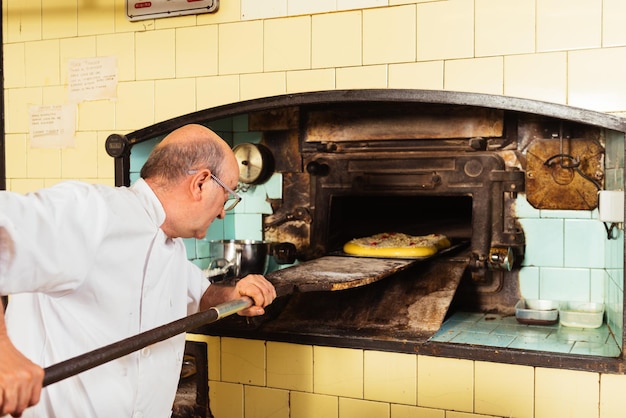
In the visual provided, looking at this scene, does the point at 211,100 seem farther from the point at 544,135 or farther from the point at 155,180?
the point at 544,135

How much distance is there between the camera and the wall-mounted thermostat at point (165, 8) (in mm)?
2957

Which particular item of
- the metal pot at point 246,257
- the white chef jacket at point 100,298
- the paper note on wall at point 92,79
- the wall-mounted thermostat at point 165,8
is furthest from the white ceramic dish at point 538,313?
the paper note on wall at point 92,79

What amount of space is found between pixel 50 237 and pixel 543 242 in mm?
2119

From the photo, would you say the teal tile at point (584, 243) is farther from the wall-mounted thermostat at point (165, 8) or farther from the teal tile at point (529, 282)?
the wall-mounted thermostat at point (165, 8)

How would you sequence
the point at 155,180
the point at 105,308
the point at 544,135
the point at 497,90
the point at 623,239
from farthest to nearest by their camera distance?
the point at 544,135 < the point at 497,90 < the point at 623,239 < the point at 155,180 < the point at 105,308

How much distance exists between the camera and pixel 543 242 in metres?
2.95

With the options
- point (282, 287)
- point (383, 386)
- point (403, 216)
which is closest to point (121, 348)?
point (282, 287)

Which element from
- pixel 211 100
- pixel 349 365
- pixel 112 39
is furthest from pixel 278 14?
pixel 349 365

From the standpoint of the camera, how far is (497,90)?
2535mm

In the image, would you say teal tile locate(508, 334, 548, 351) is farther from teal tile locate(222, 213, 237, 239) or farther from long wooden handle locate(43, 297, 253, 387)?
teal tile locate(222, 213, 237, 239)

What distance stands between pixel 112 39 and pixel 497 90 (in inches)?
67.6

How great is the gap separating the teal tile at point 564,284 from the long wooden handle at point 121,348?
1.63 meters

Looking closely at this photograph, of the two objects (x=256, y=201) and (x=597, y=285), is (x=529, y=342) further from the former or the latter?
(x=256, y=201)

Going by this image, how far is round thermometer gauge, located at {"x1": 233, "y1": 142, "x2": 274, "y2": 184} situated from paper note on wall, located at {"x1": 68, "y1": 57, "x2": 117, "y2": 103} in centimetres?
62
